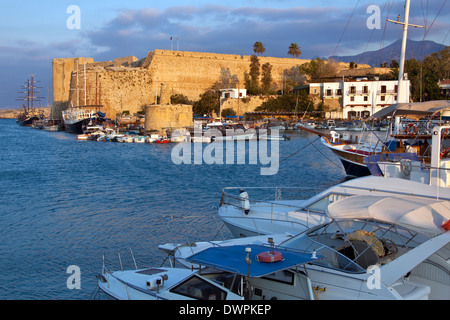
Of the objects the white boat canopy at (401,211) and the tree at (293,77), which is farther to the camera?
the tree at (293,77)

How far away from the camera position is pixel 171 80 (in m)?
51.7

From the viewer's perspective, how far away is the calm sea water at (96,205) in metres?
8.60

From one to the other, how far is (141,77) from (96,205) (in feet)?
124

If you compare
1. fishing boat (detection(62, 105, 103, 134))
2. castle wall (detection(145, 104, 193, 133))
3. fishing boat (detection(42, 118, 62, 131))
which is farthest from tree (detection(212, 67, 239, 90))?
fishing boat (detection(42, 118, 62, 131))

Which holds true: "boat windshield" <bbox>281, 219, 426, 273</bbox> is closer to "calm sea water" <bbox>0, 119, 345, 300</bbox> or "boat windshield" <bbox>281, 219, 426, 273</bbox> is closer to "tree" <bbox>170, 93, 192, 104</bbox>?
"calm sea water" <bbox>0, 119, 345, 300</bbox>

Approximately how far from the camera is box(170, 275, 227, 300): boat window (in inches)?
196

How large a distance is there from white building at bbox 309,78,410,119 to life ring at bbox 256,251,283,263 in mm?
42385

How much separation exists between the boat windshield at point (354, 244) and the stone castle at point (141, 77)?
4059 cm

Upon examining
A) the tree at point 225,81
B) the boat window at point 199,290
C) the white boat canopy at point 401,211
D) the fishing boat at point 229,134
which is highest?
the tree at point 225,81

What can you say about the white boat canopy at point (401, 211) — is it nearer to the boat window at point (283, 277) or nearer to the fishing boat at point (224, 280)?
the fishing boat at point (224, 280)

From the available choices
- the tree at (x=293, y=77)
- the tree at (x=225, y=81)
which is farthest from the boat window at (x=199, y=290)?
the tree at (x=293, y=77)

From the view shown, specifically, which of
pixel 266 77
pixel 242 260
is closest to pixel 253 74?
pixel 266 77
